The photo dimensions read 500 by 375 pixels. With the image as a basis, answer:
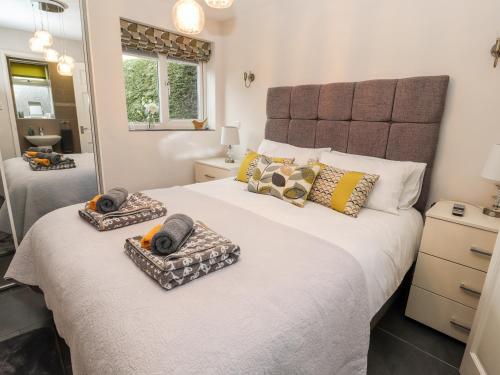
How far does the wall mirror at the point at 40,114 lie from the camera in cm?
200

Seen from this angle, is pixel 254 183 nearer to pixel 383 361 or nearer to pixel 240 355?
pixel 383 361

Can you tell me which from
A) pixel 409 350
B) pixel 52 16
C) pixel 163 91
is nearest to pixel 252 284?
pixel 409 350

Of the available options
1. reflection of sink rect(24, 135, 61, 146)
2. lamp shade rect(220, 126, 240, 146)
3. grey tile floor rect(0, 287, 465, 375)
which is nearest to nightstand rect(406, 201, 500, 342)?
grey tile floor rect(0, 287, 465, 375)

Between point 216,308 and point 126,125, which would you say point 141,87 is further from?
point 216,308

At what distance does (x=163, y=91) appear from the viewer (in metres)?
3.20

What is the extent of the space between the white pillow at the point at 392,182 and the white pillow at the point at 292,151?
33cm

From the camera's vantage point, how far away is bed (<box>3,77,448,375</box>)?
74 cm

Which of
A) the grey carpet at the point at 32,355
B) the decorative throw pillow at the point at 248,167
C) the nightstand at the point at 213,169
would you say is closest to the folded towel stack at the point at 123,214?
the grey carpet at the point at 32,355

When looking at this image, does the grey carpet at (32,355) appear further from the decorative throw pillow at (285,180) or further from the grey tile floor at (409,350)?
the grey tile floor at (409,350)

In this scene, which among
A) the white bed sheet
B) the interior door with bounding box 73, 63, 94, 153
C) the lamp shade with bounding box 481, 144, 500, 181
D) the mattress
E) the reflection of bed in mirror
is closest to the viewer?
the mattress

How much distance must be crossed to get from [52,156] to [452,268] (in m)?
2.99

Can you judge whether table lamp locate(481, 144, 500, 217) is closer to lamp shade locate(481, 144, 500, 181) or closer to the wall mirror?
lamp shade locate(481, 144, 500, 181)

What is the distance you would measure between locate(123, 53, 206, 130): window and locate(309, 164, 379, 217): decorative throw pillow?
2.11 metres

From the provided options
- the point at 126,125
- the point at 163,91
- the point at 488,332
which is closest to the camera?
the point at 488,332
